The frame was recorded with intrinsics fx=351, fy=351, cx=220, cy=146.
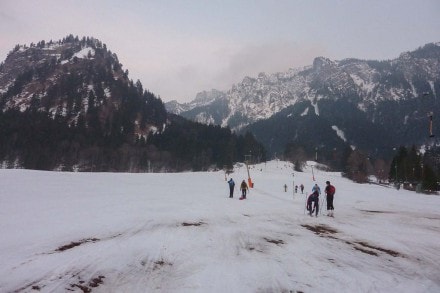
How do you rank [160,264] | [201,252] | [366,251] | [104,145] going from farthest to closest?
[104,145]
[366,251]
[201,252]
[160,264]

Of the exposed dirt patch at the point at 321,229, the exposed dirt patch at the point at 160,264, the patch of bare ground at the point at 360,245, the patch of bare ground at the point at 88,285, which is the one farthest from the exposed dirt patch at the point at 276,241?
the patch of bare ground at the point at 88,285

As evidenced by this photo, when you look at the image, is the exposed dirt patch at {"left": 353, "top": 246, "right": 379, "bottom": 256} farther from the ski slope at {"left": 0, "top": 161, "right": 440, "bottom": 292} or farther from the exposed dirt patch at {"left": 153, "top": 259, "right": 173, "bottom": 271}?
the exposed dirt patch at {"left": 153, "top": 259, "right": 173, "bottom": 271}

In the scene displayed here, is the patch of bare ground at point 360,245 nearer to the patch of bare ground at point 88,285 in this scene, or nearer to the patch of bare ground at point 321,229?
the patch of bare ground at point 321,229

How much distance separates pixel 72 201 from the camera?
22406mm

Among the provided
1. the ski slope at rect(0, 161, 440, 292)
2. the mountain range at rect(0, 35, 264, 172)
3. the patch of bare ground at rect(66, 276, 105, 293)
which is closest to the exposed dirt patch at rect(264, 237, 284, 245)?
the ski slope at rect(0, 161, 440, 292)

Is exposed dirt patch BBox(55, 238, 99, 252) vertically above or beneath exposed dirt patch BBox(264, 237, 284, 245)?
above

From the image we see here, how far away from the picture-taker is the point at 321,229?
670 inches

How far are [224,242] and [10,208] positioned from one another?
12055 mm

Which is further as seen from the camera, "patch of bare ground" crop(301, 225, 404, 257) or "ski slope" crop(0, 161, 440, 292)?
"patch of bare ground" crop(301, 225, 404, 257)

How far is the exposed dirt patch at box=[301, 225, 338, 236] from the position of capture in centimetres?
1615

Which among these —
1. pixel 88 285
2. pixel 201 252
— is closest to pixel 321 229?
pixel 201 252

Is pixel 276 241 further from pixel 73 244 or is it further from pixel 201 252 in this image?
pixel 73 244

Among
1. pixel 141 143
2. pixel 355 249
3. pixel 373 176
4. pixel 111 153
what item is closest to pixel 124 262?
pixel 355 249

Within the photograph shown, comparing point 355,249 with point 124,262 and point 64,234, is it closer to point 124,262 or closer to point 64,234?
point 124,262
